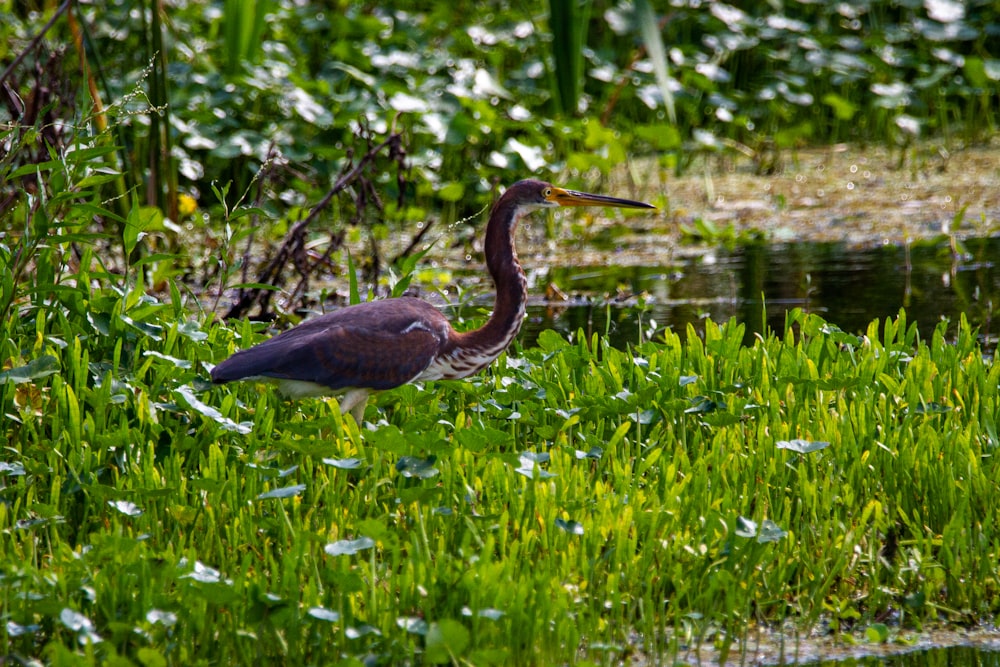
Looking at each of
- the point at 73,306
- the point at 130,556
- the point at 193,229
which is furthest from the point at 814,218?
the point at 130,556

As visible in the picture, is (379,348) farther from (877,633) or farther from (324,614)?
(877,633)

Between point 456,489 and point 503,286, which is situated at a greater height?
point 503,286

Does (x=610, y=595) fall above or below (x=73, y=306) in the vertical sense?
below

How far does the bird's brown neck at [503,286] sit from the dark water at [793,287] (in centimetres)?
109

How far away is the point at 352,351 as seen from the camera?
421cm

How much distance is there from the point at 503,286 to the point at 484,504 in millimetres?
1156

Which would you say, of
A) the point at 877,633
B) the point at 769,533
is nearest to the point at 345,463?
the point at 769,533

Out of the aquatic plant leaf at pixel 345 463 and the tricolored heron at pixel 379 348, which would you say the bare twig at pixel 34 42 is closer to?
the tricolored heron at pixel 379 348

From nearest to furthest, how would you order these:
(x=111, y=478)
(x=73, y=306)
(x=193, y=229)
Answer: (x=111, y=478), (x=73, y=306), (x=193, y=229)

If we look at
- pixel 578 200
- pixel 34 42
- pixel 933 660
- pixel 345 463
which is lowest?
pixel 933 660

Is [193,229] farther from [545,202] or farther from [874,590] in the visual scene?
[874,590]

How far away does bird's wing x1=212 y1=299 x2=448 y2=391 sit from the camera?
4.12 m

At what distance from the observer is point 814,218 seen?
8.63 meters

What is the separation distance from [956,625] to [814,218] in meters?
5.50
